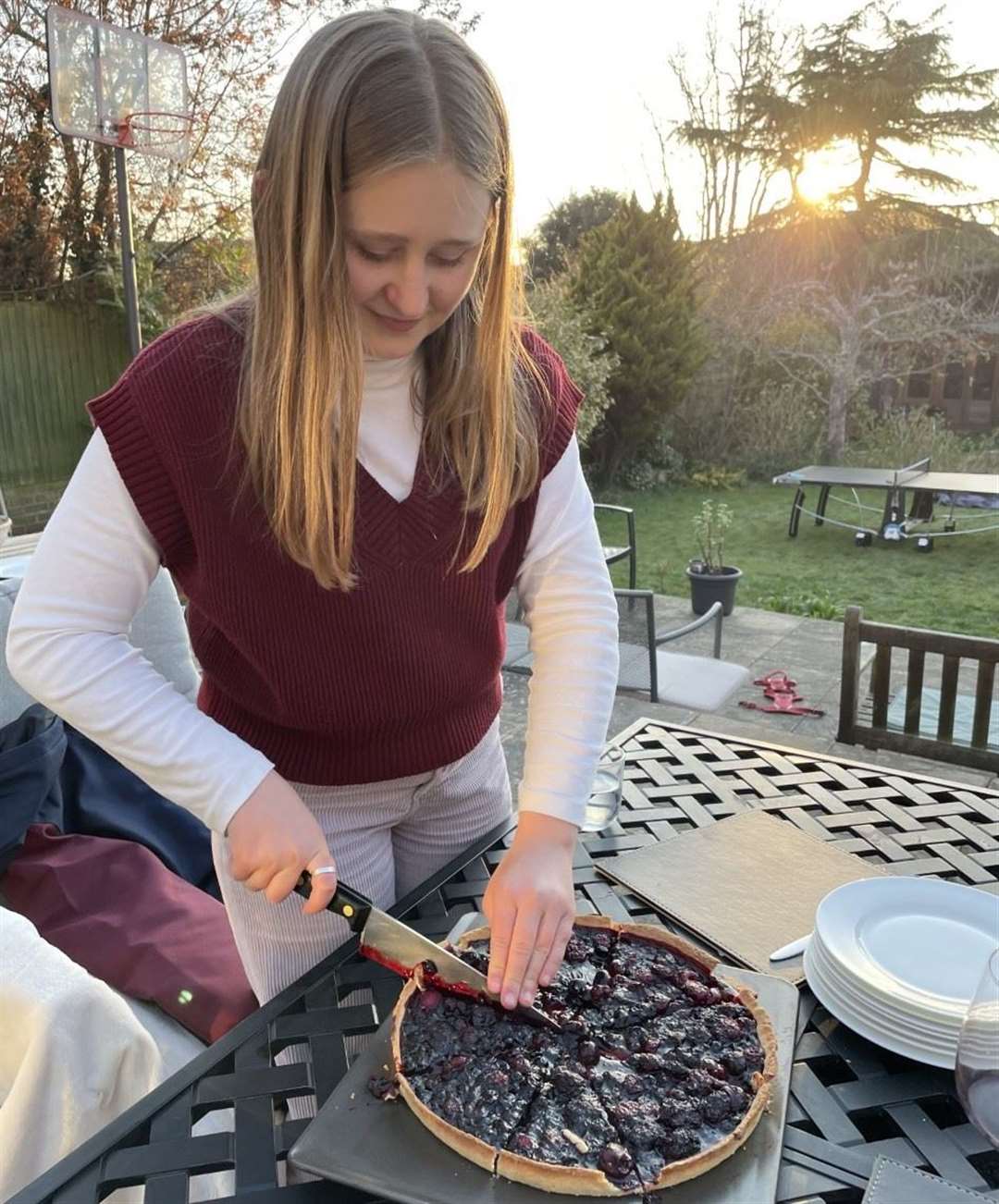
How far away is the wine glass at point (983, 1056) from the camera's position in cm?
82

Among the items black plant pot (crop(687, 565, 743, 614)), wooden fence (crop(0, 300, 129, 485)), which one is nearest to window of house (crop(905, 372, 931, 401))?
black plant pot (crop(687, 565, 743, 614))

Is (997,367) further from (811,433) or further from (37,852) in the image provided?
(37,852)

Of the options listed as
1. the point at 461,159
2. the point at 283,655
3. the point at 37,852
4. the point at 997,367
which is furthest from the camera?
the point at 997,367

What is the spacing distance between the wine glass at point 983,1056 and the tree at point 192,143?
22.7ft

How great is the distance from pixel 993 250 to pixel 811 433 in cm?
280

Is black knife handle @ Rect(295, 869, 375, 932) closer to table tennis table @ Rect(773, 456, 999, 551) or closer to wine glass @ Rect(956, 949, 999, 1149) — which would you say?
wine glass @ Rect(956, 949, 999, 1149)

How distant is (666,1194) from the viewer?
729 millimetres

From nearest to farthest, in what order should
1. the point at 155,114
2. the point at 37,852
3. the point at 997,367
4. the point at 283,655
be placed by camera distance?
the point at 283,655
the point at 37,852
the point at 155,114
the point at 997,367

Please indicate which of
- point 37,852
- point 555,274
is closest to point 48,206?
point 555,274

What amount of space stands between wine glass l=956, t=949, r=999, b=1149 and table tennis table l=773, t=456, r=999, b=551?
24.2 feet

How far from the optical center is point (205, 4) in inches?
266

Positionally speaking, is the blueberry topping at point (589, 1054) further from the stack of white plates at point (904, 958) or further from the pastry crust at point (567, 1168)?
the stack of white plates at point (904, 958)

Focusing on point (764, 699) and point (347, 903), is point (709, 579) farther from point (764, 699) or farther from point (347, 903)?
point (347, 903)

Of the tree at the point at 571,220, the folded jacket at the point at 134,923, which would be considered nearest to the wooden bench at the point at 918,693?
the folded jacket at the point at 134,923
